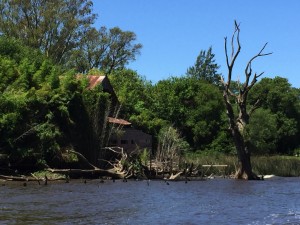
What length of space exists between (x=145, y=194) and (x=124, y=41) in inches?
1710

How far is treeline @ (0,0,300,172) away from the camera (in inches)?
1416

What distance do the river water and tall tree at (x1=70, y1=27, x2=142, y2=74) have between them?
1466 inches

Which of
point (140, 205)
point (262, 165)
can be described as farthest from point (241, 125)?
point (140, 205)

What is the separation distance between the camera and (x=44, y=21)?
5688 centimetres

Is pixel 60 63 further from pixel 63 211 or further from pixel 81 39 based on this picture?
pixel 63 211

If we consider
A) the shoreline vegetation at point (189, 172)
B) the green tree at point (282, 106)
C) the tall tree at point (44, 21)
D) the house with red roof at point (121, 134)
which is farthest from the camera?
the green tree at point (282, 106)

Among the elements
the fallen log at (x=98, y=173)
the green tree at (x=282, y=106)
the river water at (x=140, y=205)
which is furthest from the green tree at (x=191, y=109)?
the river water at (x=140, y=205)

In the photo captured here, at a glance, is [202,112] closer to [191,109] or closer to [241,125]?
[191,109]

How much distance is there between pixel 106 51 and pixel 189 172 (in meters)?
32.1

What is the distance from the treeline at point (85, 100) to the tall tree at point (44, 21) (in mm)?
111

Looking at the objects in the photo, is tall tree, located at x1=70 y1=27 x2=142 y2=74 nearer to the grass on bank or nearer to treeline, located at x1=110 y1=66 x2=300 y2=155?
treeline, located at x1=110 y1=66 x2=300 y2=155

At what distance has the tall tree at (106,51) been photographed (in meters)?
65.7

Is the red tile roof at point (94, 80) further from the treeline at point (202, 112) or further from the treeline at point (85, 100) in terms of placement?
the treeline at point (202, 112)

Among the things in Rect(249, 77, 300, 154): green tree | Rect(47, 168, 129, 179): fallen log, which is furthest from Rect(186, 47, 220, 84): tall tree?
Rect(47, 168, 129, 179): fallen log
